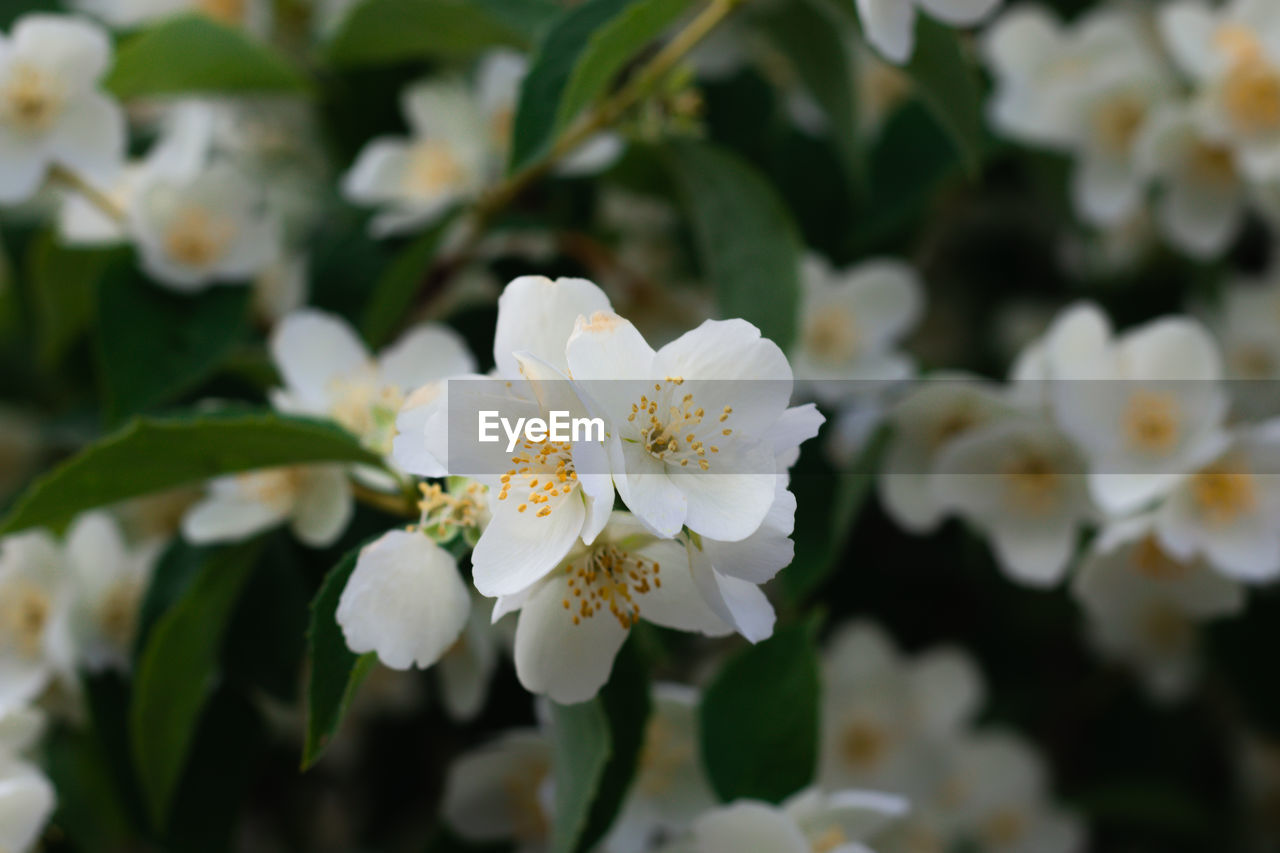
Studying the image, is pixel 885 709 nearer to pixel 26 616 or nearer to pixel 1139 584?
pixel 1139 584

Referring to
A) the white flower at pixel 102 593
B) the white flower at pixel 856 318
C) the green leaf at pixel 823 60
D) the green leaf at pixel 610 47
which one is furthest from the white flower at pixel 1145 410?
the white flower at pixel 102 593

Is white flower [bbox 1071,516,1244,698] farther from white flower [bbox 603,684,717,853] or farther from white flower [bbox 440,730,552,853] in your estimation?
white flower [bbox 440,730,552,853]

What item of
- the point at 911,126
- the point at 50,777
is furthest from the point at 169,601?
the point at 911,126

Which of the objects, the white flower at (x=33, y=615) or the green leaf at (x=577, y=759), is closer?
the green leaf at (x=577, y=759)

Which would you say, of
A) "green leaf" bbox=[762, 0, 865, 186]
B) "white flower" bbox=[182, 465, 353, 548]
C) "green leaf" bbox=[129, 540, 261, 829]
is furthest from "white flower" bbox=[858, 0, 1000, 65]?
"green leaf" bbox=[129, 540, 261, 829]

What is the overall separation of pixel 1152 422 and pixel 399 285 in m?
0.69

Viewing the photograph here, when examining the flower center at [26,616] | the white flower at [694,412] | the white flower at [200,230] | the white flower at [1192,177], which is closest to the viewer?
the white flower at [694,412]

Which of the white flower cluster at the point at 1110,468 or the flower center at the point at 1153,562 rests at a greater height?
the white flower cluster at the point at 1110,468

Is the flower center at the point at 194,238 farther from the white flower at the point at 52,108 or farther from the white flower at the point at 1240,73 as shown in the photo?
the white flower at the point at 1240,73

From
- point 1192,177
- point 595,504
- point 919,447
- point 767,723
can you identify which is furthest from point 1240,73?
point 595,504

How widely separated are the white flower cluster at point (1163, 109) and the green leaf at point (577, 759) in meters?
0.87

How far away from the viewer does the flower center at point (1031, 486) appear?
103 cm

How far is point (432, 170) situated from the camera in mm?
1106

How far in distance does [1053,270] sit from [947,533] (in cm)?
56
